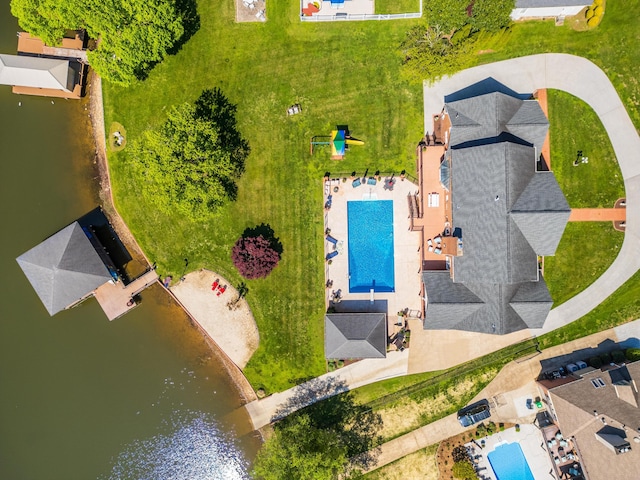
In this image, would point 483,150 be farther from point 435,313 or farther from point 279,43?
point 279,43

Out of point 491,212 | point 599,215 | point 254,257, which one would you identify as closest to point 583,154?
point 599,215

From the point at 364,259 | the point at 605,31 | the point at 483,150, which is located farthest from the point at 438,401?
the point at 605,31

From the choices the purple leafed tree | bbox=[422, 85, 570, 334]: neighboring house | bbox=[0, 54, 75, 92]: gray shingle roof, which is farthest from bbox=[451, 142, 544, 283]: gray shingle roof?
bbox=[0, 54, 75, 92]: gray shingle roof

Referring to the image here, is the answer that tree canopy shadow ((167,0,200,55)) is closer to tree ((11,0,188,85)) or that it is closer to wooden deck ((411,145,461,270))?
tree ((11,0,188,85))

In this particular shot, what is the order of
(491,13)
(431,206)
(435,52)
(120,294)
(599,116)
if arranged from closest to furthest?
(491,13) → (435,52) → (431,206) → (599,116) → (120,294)

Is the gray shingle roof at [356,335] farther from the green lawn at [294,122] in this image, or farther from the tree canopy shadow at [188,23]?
the tree canopy shadow at [188,23]

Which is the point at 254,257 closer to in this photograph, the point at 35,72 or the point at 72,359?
the point at 72,359
